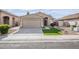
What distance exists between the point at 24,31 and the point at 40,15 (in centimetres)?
229

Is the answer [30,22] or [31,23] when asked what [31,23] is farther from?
Result: [30,22]

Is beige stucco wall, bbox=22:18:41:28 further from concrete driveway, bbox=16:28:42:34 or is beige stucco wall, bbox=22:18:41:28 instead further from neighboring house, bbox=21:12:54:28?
concrete driveway, bbox=16:28:42:34

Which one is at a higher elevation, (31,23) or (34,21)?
(34,21)

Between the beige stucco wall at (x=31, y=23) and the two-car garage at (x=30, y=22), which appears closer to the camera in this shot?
the two-car garage at (x=30, y=22)

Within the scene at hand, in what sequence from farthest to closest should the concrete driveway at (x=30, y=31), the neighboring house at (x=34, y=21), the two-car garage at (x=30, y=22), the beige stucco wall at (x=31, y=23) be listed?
the concrete driveway at (x=30, y=31) < the beige stucco wall at (x=31, y=23) < the two-car garage at (x=30, y=22) < the neighboring house at (x=34, y=21)

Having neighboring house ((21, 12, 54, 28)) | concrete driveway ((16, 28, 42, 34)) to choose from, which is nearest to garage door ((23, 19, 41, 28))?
neighboring house ((21, 12, 54, 28))

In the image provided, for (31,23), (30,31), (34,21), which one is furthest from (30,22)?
(30,31)

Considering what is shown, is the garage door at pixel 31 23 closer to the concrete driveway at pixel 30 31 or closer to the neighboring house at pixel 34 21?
the neighboring house at pixel 34 21

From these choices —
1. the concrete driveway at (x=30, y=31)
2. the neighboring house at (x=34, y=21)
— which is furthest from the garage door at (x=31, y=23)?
the concrete driveway at (x=30, y=31)

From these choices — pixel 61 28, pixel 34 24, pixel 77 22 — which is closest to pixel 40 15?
pixel 34 24

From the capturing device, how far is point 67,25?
21328mm

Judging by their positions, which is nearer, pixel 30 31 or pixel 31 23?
pixel 31 23

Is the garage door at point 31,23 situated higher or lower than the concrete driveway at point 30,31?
higher

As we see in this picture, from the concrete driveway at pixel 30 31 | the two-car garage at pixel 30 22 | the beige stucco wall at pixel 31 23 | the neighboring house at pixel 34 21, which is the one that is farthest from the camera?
the concrete driveway at pixel 30 31
